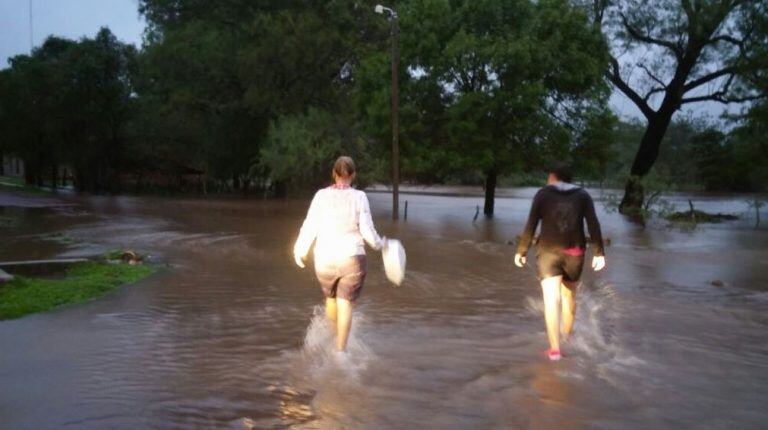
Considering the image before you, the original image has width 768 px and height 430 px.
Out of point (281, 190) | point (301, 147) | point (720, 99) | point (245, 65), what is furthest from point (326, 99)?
point (720, 99)

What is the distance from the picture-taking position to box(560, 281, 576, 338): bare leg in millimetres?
6417

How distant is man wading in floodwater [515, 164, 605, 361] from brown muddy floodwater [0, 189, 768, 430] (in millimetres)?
523

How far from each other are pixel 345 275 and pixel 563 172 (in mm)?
2135

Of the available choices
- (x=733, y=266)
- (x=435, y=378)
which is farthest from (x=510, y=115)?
(x=435, y=378)

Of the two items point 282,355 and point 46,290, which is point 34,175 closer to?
point 46,290

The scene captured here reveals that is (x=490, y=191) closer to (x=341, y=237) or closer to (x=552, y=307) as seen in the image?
(x=552, y=307)

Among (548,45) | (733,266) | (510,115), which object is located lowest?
(733,266)

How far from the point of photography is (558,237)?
6.09 m

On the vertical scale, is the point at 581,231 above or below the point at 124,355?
above

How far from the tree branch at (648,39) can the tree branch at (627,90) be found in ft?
4.95

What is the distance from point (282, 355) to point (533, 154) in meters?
23.5

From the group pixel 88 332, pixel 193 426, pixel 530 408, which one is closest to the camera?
pixel 193 426

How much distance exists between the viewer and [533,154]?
28375 mm

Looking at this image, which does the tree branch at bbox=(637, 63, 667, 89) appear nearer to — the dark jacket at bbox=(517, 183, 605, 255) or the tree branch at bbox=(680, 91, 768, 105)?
the tree branch at bbox=(680, 91, 768, 105)
